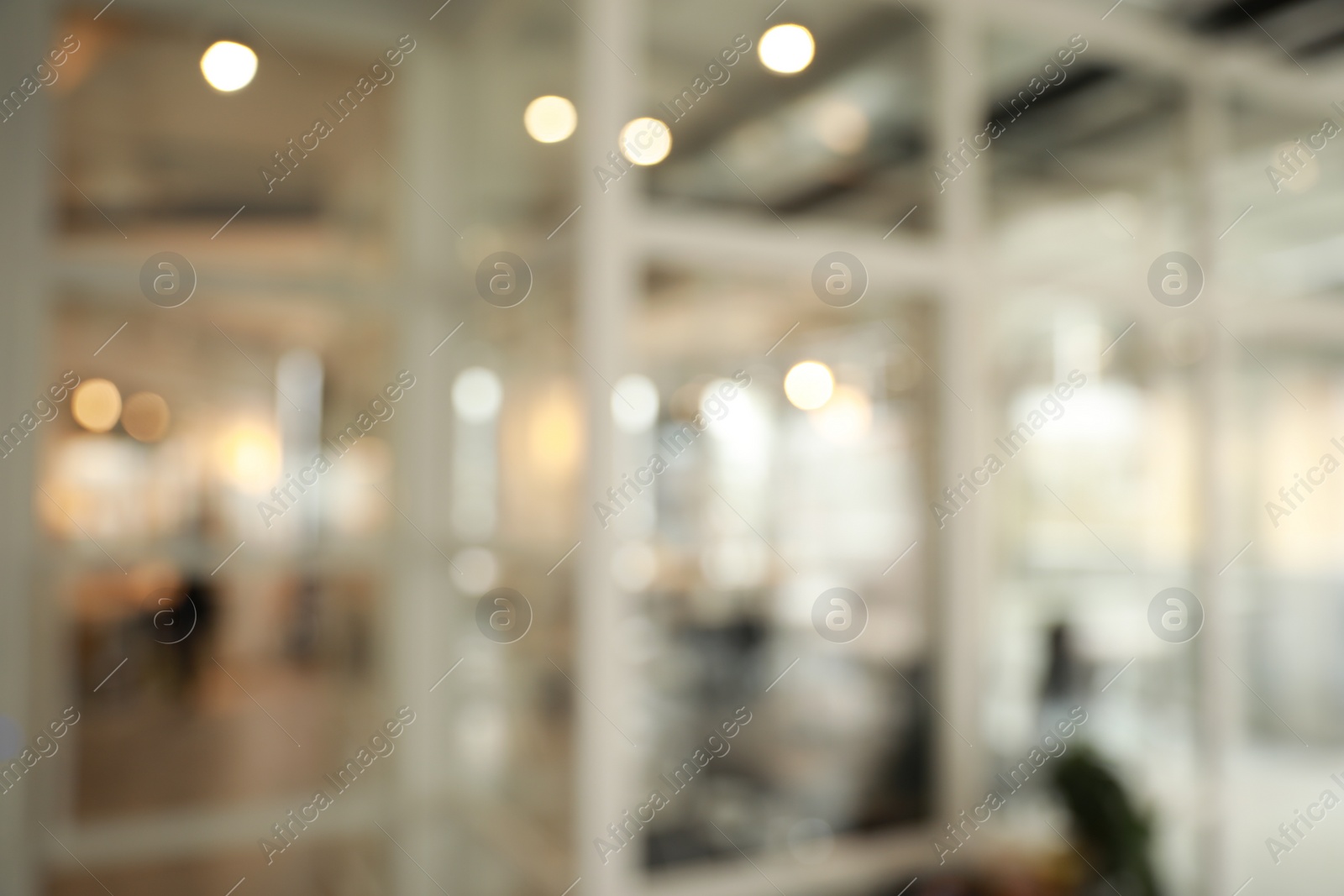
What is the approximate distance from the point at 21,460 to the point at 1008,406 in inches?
99.6

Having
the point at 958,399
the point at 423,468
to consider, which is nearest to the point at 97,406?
the point at 423,468

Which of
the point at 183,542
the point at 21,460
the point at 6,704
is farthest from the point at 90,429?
the point at 6,704

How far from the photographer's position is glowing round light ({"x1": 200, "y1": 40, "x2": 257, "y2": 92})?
2.18 meters

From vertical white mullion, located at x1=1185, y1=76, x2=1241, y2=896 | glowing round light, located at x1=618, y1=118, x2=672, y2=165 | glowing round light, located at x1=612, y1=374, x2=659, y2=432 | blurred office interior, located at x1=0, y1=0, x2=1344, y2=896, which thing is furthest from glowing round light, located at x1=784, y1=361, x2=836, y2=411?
vertical white mullion, located at x1=1185, y1=76, x2=1241, y2=896

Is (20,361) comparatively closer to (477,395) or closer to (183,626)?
(183,626)

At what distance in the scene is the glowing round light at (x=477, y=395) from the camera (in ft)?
7.91

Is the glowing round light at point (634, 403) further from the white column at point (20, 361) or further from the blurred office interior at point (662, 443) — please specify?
the white column at point (20, 361)

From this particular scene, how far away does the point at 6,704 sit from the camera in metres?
2.12

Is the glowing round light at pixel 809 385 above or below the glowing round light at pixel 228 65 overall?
below

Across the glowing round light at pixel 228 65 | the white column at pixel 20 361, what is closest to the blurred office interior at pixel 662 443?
the white column at pixel 20 361

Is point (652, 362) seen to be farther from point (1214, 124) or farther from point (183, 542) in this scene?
point (1214, 124)

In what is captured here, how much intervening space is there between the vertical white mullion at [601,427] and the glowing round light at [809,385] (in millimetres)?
464

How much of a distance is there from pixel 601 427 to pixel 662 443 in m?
0.19

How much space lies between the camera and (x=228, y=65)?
2.18 metres
